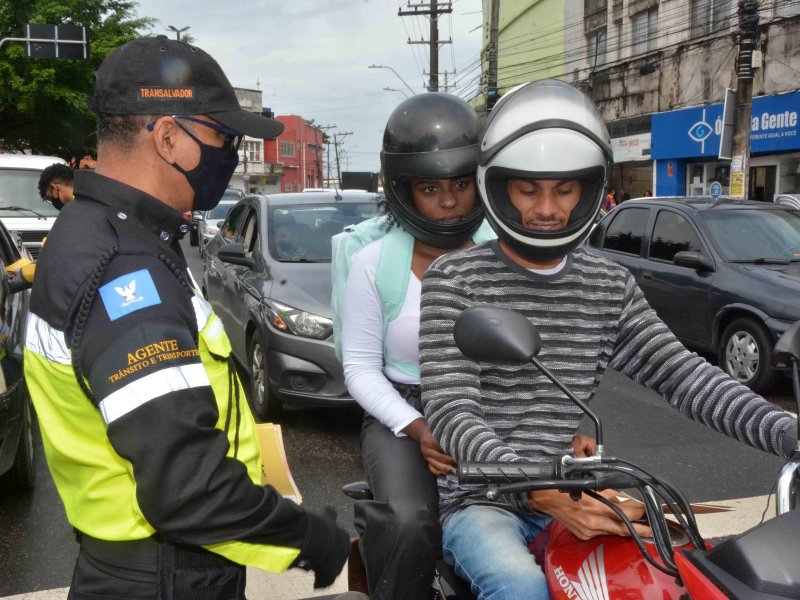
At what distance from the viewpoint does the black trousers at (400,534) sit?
88.0 inches

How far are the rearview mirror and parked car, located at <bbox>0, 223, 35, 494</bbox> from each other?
109 inches

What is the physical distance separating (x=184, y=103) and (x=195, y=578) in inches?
39.6

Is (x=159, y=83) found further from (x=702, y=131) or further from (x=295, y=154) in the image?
(x=295, y=154)

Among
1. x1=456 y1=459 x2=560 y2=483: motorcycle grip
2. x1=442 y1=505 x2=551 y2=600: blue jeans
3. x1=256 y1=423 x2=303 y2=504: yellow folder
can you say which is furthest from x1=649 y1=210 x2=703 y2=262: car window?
x1=456 y1=459 x2=560 y2=483: motorcycle grip

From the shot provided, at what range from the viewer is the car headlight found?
5.75m

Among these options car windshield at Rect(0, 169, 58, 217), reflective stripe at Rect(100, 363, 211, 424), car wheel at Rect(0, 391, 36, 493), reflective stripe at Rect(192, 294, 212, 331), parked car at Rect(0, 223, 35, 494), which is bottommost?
car wheel at Rect(0, 391, 36, 493)

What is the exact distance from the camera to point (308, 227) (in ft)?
22.7

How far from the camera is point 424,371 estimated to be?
7.21 feet

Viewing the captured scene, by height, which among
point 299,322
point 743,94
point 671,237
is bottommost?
point 299,322

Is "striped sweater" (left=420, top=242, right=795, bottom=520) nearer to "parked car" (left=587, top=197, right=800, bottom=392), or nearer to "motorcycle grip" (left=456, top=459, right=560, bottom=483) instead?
"motorcycle grip" (left=456, top=459, right=560, bottom=483)

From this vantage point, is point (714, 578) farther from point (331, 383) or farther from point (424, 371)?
point (331, 383)

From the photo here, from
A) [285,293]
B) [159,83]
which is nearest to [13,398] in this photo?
[285,293]

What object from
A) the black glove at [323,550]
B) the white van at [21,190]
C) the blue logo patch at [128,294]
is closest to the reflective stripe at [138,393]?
the blue logo patch at [128,294]

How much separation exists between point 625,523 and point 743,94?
54.3ft
